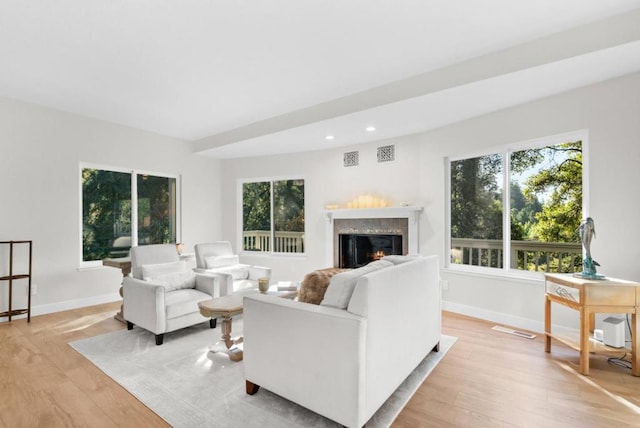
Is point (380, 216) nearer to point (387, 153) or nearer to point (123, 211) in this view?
point (387, 153)

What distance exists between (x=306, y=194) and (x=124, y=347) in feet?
12.3

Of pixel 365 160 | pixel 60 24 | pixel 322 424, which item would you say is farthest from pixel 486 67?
pixel 60 24

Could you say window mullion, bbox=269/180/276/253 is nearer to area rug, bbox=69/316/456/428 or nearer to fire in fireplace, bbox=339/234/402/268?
fire in fireplace, bbox=339/234/402/268

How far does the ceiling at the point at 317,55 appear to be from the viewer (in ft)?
7.88

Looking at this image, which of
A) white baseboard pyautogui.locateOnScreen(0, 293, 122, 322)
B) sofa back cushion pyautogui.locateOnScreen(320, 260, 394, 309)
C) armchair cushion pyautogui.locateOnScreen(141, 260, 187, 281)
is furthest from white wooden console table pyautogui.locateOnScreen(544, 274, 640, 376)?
white baseboard pyautogui.locateOnScreen(0, 293, 122, 322)

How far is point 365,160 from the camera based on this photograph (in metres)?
5.42

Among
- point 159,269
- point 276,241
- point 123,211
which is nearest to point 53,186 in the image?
point 123,211

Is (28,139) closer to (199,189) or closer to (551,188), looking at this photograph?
(199,189)

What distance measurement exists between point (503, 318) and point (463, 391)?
6.18 feet

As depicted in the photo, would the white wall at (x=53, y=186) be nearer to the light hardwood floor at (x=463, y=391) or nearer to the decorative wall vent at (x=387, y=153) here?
the light hardwood floor at (x=463, y=391)

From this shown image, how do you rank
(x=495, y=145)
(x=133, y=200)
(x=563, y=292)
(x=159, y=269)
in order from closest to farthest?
(x=563, y=292) → (x=159, y=269) → (x=495, y=145) → (x=133, y=200)

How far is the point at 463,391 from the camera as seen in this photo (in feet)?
7.77

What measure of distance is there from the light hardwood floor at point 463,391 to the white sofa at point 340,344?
0.81 feet

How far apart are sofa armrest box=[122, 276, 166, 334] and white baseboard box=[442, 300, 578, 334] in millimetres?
3571
